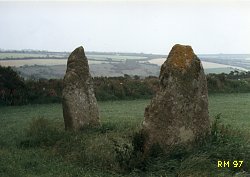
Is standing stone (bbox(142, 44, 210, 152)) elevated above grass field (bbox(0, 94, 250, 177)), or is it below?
above

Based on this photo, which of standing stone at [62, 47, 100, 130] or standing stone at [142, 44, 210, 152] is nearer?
standing stone at [142, 44, 210, 152]

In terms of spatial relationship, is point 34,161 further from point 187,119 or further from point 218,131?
point 218,131

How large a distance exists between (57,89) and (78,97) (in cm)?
1765

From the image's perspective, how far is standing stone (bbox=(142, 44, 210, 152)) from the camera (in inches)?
474

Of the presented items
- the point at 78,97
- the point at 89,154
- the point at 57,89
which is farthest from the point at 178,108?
the point at 57,89

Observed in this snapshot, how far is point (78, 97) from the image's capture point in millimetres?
16688

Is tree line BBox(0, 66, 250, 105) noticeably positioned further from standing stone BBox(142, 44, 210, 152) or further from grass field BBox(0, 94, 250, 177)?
standing stone BBox(142, 44, 210, 152)

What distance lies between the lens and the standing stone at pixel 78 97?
54.0 ft

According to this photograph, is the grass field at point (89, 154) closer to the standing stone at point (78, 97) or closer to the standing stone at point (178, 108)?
the standing stone at point (78, 97)

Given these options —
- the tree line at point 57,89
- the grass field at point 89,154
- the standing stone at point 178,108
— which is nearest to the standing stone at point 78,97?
the grass field at point 89,154

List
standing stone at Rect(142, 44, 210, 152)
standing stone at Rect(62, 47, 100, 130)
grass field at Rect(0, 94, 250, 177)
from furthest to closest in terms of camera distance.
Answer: standing stone at Rect(62, 47, 100, 130) → standing stone at Rect(142, 44, 210, 152) → grass field at Rect(0, 94, 250, 177)

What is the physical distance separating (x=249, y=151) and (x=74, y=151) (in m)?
5.34

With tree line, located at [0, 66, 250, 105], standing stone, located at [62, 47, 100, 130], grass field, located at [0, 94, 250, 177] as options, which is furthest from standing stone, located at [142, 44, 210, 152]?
tree line, located at [0, 66, 250, 105]

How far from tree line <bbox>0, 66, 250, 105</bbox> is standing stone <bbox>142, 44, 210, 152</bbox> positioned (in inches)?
763
